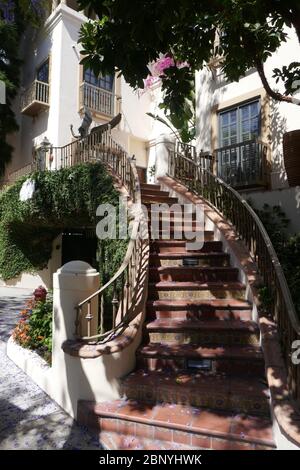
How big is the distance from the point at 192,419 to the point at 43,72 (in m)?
15.3

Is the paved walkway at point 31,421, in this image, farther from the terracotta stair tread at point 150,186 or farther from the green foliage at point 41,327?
the terracotta stair tread at point 150,186

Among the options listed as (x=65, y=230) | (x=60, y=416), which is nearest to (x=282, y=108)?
(x=60, y=416)

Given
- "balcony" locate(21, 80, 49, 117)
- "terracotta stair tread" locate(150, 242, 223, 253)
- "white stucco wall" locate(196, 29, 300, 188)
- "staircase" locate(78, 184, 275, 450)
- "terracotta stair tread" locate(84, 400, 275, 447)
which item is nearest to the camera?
"terracotta stair tread" locate(84, 400, 275, 447)

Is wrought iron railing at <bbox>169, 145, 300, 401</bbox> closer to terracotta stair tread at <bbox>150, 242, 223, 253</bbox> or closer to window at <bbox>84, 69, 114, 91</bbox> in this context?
terracotta stair tread at <bbox>150, 242, 223, 253</bbox>

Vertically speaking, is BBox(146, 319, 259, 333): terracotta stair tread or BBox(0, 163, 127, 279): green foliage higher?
BBox(0, 163, 127, 279): green foliage

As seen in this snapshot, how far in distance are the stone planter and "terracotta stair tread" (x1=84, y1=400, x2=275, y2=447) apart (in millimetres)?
5146

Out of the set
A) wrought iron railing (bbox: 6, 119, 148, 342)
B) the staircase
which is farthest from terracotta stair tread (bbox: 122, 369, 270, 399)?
wrought iron railing (bbox: 6, 119, 148, 342)

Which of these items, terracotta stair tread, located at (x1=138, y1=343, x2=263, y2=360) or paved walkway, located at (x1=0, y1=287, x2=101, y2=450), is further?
terracotta stair tread, located at (x1=138, y1=343, x2=263, y2=360)

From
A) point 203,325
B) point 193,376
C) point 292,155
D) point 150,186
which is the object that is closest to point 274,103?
point 292,155

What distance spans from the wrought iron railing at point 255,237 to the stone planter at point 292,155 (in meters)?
1.47

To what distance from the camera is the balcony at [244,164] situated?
7.98 m

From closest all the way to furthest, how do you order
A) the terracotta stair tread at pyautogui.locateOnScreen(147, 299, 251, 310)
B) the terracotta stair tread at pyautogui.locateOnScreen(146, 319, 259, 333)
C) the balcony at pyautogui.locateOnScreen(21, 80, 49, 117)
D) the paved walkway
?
the paved walkway
the terracotta stair tread at pyautogui.locateOnScreen(146, 319, 259, 333)
the terracotta stair tread at pyautogui.locateOnScreen(147, 299, 251, 310)
the balcony at pyautogui.locateOnScreen(21, 80, 49, 117)

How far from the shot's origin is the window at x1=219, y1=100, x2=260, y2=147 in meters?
8.54

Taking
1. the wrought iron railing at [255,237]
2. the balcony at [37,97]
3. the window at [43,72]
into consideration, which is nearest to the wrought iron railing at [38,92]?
the balcony at [37,97]
